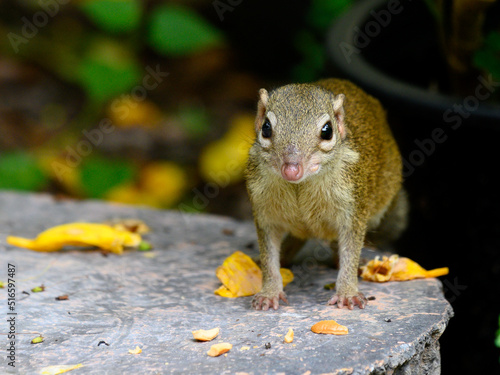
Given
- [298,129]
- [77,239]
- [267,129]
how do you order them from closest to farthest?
[298,129]
[267,129]
[77,239]

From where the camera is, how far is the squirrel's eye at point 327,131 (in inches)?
136

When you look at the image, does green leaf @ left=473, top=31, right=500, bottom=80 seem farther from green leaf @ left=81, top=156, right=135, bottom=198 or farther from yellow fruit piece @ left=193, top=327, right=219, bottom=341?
green leaf @ left=81, top=156, right=135, bottom=198

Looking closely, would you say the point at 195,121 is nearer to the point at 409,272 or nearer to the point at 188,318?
the point at 409,272

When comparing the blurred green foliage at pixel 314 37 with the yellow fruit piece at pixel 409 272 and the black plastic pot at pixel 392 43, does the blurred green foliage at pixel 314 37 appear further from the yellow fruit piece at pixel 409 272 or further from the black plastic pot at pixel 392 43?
the yellow fruit piece at pixel 409 272

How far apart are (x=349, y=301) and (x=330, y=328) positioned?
386mm

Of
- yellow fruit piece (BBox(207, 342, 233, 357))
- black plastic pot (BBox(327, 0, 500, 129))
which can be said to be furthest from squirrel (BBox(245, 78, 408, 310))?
black plastic pot (BBox(327, 0, 500, 129))

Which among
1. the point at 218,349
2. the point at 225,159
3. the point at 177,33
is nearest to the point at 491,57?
the point at 218,349

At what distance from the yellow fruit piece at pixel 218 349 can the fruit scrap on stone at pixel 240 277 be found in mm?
756

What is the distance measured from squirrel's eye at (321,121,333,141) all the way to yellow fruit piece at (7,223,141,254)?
1.59 m

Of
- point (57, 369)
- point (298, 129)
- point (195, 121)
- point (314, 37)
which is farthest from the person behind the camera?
point (195, 121)

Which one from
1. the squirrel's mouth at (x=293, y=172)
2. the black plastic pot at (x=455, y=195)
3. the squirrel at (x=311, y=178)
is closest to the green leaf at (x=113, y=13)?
the black plastic pot at (x=455, y=195)

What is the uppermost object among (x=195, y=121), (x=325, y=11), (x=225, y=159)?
(x=325, y=11)

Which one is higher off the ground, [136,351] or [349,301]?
[349,301]

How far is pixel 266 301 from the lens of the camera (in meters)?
3.59
